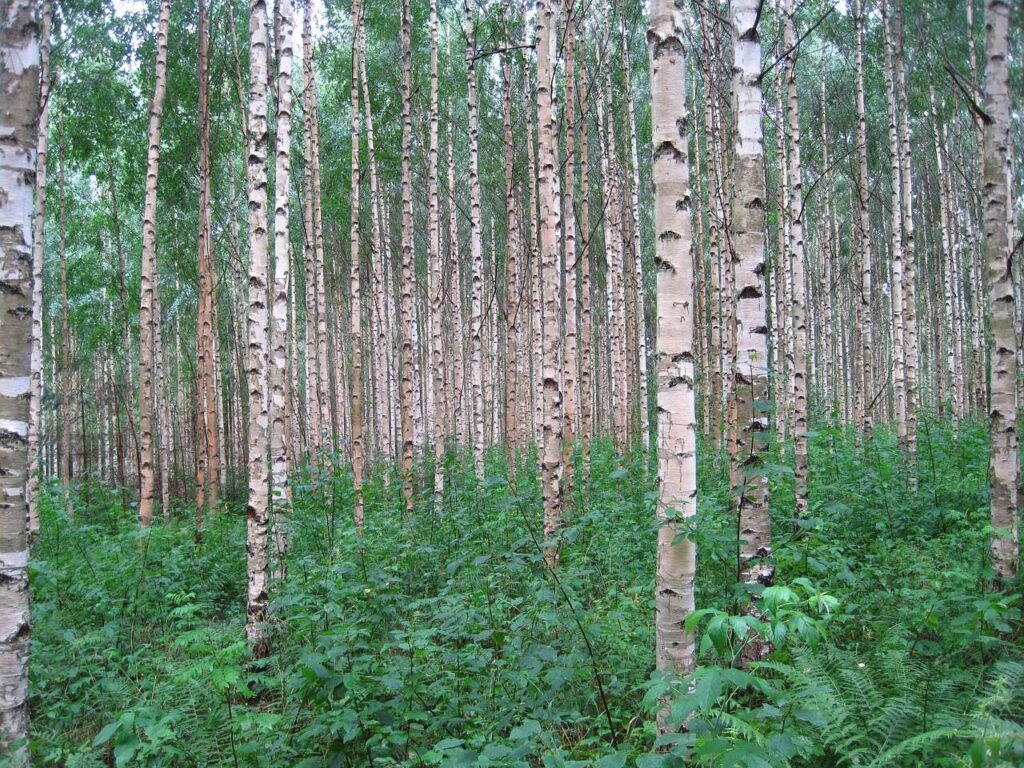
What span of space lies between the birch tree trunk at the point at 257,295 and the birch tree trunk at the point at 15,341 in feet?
7.20

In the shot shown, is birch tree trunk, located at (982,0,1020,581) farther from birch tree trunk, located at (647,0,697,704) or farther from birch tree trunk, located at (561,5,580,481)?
birch tree trunk, located at (561,5,580,481)

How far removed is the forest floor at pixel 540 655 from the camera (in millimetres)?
2760

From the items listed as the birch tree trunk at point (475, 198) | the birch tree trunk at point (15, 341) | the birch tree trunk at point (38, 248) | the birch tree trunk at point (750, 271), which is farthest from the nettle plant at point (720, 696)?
the birch tree trunk at point (38, 248)

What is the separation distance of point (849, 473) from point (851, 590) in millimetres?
4892

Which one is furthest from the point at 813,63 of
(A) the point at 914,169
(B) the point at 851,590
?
(B) the point at 851,590

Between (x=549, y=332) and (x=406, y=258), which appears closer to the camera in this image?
(x=549, y=332)

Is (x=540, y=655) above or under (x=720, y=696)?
under

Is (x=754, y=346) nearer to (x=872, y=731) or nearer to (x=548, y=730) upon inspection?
(x=872, y=731)

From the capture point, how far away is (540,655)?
3594 mm

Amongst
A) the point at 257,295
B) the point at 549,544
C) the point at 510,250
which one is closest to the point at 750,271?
the point at 549,544

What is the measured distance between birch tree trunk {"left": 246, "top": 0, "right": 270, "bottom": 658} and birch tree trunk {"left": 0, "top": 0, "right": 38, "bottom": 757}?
7.20 ft

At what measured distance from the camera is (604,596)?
5.61m

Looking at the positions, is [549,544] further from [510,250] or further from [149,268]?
[149,268]

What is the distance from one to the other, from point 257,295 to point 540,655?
13.0ft
